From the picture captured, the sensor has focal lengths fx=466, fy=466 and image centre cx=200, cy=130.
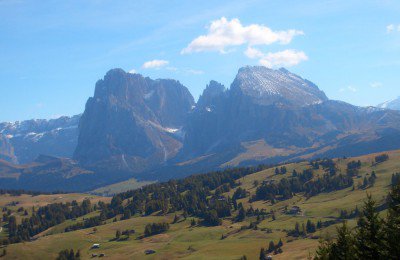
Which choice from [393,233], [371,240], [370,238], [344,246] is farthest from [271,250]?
[393,233]

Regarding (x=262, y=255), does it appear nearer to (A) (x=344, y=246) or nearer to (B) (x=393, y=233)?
(A) (x=344, y=246)

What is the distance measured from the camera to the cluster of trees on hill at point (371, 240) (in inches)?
2205

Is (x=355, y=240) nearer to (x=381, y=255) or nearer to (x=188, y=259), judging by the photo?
(x=381, y=255)

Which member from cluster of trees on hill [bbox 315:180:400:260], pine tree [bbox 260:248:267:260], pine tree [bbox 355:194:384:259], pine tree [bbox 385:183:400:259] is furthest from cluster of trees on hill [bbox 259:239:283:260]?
pine tree [bbox 355:194:384:259]

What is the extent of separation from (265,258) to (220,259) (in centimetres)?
1857

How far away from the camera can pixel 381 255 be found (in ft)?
182

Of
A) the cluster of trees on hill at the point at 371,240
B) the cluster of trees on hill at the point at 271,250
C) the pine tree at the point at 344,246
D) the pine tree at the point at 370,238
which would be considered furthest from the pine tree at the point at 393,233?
the cluster of trees on hill at the point at 271,250

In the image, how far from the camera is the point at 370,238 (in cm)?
5878

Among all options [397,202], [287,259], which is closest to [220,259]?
[287,259]

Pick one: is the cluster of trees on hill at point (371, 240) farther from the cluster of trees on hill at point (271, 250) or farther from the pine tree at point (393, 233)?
the cluster of trees on hill at point (271, 250)

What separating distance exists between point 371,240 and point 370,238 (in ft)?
1.11

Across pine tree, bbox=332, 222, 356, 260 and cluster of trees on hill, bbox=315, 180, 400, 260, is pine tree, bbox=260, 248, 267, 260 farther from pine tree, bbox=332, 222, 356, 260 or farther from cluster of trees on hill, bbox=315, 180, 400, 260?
cluster of trees on hill, bbox=315, 180, 400, 260

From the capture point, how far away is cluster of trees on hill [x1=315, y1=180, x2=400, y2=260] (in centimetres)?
5600

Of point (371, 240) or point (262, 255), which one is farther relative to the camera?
point (262, 255)
